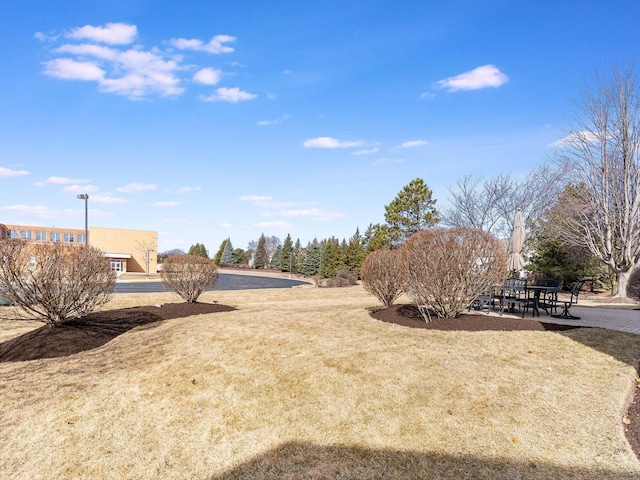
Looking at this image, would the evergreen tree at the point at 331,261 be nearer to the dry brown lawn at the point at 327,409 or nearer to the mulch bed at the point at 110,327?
the mulch bed at the point at 110,327

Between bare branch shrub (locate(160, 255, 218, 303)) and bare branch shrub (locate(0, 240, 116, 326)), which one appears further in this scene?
bare branch shrub (locate(160, 255, 218, 303))

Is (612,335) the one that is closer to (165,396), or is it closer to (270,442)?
(270,442)

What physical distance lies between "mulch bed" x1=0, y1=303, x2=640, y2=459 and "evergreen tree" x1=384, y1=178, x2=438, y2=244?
78.4ft

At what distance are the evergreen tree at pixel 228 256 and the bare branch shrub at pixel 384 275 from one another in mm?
63404

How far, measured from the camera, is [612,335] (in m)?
7.25

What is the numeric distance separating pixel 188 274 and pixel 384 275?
6.15 metres

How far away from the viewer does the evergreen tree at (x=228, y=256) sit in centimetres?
7088

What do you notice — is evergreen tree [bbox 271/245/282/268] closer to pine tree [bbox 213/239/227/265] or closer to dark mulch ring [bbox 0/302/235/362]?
pine tree [bbox 213/239/227/265]

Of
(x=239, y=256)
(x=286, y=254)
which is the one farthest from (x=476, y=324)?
(x=239, y=256)

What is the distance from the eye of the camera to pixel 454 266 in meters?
7.84

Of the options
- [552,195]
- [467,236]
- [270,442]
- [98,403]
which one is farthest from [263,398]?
[552,195]

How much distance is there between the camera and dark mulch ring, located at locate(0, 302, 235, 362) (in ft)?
22.3

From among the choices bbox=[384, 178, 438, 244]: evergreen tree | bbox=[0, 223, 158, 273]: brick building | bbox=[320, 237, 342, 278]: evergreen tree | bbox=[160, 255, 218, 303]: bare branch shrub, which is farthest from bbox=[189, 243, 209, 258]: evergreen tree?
bbox=[160, 255, 218, 303]: bare branch shrub

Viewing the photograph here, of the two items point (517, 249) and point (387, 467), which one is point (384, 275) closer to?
point (517, 249)
